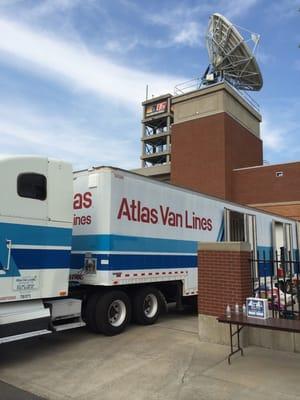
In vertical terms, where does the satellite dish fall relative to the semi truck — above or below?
above

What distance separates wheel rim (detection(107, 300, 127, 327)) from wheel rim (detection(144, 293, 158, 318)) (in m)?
0.98

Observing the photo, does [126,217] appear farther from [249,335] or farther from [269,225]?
[269,225]

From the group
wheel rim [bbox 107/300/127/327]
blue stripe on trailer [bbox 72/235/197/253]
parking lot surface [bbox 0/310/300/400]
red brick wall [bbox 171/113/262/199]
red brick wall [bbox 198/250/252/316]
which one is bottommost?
parking lot surface [bbox 0/310/300/400]

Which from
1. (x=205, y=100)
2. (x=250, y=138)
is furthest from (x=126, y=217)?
(x=250, y=138)

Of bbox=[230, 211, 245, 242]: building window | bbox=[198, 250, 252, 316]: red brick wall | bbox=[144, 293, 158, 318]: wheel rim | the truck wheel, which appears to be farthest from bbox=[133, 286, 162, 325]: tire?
bbox=[230, 211, 245, 242]: building window

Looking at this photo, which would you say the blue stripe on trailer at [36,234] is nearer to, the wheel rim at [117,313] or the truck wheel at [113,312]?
the truck wheel at [113,312]

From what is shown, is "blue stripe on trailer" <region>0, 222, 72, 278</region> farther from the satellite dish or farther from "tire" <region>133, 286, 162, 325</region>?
the satellite dish

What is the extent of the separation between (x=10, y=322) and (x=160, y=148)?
8609cm

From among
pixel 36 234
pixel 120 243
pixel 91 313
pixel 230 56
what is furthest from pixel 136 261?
pixel 230 56

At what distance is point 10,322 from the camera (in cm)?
693

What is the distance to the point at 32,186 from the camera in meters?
7.68

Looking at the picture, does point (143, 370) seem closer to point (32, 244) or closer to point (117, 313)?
point (32, 244)

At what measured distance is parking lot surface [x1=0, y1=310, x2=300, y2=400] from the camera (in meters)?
5.60

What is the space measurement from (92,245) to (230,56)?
47.0 meters
